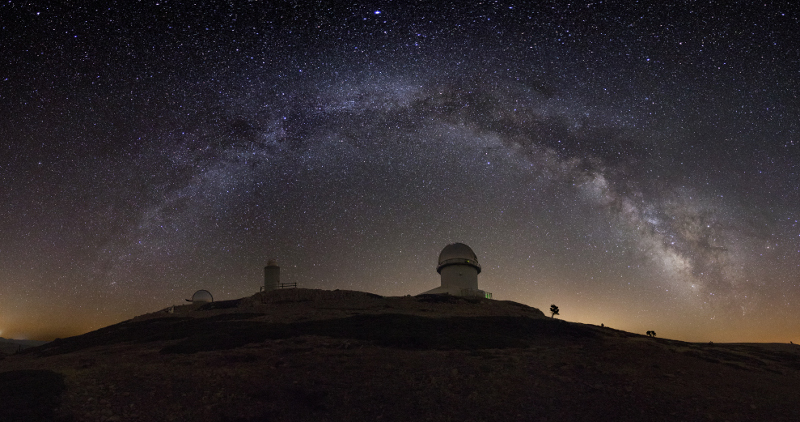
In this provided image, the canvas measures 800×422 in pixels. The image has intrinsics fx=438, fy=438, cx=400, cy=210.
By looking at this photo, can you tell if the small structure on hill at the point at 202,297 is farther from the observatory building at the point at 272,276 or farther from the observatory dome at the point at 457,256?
the observatory dome at the point at 457,256

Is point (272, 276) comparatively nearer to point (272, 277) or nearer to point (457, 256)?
point (272, 277)

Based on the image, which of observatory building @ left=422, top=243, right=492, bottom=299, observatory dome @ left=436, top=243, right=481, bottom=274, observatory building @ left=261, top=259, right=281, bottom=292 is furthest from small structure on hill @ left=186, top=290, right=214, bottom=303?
observatory dome @ left=436, top=243, right=481, bottom=274

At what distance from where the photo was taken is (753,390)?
56.0 feet

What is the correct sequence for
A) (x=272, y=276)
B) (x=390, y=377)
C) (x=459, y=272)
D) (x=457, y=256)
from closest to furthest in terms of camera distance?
(x=390, y=377), (x=272, y=276), (x=459, y=272), (x=457, y=256)

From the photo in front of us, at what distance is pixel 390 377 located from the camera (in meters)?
16.8

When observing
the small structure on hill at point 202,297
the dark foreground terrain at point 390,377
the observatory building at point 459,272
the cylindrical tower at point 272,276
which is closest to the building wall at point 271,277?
the cylindrical tower at point 272,276

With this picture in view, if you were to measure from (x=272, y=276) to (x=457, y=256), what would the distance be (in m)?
19.6

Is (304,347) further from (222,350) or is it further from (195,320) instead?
(195,320)

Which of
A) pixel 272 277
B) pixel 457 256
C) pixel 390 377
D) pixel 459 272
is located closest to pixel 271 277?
pixel 272 277

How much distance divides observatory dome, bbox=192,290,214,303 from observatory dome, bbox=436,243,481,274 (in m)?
25.1

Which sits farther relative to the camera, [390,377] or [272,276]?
[272,276]

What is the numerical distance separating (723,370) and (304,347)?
19.3 meters

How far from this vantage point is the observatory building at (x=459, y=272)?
45.6m

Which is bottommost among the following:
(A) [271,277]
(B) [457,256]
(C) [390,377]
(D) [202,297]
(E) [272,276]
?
(C) [390,377]
